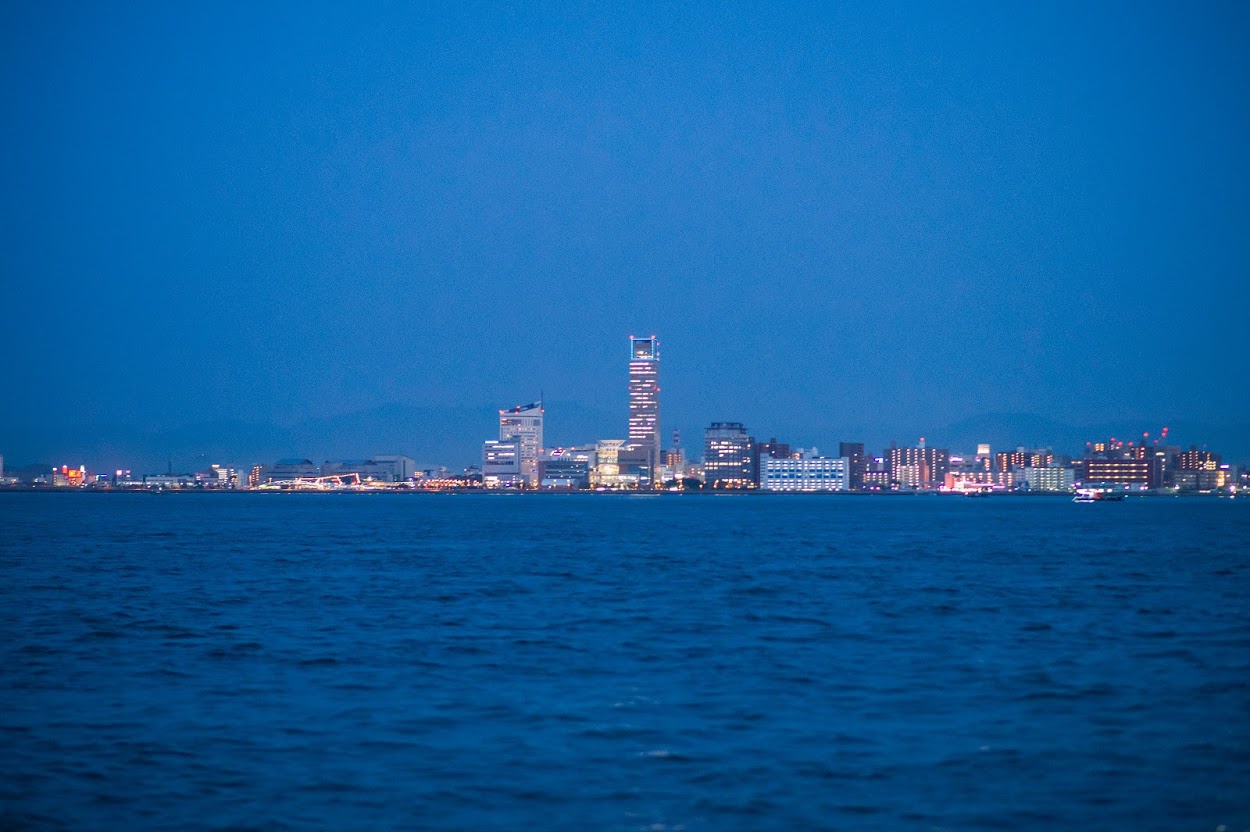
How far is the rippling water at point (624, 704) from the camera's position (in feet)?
39.3

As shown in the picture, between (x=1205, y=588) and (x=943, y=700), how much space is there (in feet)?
70.6

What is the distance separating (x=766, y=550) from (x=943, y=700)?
4028 cm

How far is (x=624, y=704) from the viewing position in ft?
56.3

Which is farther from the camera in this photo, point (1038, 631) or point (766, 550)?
point (766, 550)

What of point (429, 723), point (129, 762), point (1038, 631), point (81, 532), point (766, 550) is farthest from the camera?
point (81, 532)

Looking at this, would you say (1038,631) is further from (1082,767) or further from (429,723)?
(429,723)

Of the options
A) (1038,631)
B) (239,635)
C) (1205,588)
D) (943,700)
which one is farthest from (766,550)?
(943,700)

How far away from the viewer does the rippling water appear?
39.3ft

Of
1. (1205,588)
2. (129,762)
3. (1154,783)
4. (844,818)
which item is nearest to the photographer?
(844,818)

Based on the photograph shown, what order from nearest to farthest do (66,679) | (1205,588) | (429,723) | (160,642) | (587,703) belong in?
(429,723)
(587,703)
(66,679)
(160,642)
(1205,588)

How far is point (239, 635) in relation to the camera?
24453mm

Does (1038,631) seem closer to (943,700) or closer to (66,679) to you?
(943,700)

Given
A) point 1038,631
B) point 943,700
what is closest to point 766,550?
point 1038,631

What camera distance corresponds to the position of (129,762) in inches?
536
